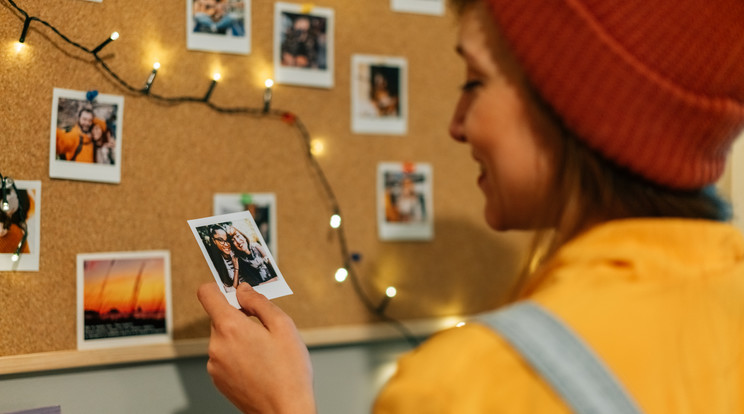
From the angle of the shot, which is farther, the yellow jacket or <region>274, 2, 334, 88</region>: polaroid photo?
<region>274, 2, 334, 88</region>: polaroid photo

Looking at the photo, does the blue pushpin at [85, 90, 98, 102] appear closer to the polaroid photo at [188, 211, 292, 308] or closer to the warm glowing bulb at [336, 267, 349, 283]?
the polaroid photo at [188, 211, 292, 308]

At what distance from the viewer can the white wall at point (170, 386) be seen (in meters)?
0.89

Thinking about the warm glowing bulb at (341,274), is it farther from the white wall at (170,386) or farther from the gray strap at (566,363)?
the gray strap at (566,363)

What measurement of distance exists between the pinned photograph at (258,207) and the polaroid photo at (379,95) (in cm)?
22

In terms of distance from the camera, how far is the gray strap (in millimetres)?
495

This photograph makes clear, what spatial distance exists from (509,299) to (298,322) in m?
0.44

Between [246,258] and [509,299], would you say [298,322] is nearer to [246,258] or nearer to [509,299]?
[246,258]

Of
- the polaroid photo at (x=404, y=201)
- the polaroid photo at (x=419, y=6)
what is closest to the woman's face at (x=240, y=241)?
the polaroid photo at (x=404, y=201)

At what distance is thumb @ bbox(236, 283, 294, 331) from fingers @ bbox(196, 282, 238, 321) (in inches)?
0.8

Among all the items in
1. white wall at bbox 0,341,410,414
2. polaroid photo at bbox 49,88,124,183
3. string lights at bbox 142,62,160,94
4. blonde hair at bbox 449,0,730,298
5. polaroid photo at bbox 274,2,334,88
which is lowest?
white wall at bbox 0,341,410,414

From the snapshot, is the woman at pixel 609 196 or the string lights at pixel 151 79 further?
the string lights at pixel 151 79

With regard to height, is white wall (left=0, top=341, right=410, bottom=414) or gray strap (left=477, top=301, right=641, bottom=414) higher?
gray strap (left=477, top=301, right=641, bottom=414)

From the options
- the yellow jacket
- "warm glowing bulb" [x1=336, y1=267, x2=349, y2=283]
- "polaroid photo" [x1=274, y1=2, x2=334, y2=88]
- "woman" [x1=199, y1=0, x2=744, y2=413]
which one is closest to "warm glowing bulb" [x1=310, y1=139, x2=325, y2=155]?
"polaroid photo" [x1=274, y1=2, x2=334, y2=88]

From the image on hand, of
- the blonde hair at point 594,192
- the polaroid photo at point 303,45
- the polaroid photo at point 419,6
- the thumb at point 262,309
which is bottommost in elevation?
the thumb at point 262,309
